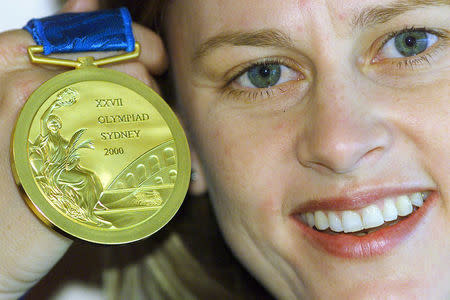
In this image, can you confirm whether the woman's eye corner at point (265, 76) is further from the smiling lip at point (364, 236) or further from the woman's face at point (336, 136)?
the smiling lip at point (364, 236)

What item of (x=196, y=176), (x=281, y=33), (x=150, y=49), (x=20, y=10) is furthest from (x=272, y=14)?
(x=20, y=10)

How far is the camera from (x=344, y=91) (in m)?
1.42

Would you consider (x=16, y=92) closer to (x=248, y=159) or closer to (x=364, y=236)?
(x=248, y=159)

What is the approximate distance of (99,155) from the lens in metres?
1.57

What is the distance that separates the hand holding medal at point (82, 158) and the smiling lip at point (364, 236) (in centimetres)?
32

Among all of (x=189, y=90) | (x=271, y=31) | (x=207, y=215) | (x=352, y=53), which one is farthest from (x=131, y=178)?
(x=207, y=215)

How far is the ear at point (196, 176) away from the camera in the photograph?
1.85 m

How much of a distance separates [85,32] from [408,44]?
0.71 meters

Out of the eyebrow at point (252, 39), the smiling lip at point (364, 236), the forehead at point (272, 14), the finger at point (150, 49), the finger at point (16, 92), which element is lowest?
the smiling lip at point (364, 236)

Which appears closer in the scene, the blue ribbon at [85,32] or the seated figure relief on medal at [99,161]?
the seated figure relief on medal at [99,161]

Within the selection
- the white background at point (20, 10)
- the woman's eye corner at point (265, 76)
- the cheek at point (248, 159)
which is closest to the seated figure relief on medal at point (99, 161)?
the cheek at point (248, 159)

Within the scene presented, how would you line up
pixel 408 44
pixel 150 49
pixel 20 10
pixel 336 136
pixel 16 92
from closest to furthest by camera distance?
pixel 336 136
pixel 408 44
pixel 16 92
pixel 150 49
pixel 20 10

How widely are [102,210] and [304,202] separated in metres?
0.42

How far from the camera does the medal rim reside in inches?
59.1
